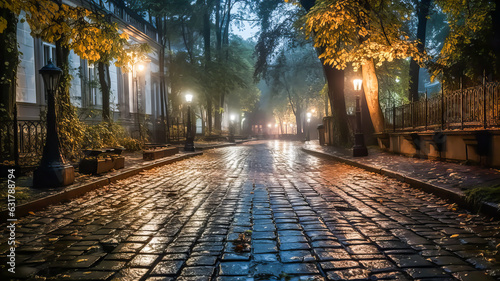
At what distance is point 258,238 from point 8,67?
347 inches

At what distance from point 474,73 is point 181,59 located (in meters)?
21.5

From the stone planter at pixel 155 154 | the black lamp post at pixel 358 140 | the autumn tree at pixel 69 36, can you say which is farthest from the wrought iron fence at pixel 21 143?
the black lamp post at pixel 358 140

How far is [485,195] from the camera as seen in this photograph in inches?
215

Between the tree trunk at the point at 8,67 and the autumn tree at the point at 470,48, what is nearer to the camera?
the tree trunk at the point at 8,67

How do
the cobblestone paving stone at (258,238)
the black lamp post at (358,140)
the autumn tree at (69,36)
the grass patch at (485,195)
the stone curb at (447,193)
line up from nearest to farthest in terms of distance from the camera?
1. the cobblestone paving stone at (258,238)
2. the stone curb at (447,193)
3. the grass patch at (485,195)
4. the autumn tree at (69,36)
5. the black lamp post at (358,140)

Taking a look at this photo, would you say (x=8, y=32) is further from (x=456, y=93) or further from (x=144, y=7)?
(x=144, y=7)

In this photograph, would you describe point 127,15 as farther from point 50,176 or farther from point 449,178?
point 449,178

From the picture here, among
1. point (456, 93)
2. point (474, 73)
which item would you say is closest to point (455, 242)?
point (456, 93)

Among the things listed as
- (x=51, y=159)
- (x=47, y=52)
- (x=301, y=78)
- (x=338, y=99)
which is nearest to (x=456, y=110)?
(x=338, y=99)

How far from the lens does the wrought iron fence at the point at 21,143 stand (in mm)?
8938

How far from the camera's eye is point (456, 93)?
36.8 feet

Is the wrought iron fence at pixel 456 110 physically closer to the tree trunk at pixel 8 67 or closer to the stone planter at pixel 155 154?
the stone planter at pixel 155 154

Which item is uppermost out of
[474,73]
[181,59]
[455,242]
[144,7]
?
[144,7]

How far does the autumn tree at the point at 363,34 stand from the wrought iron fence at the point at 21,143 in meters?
7.89
